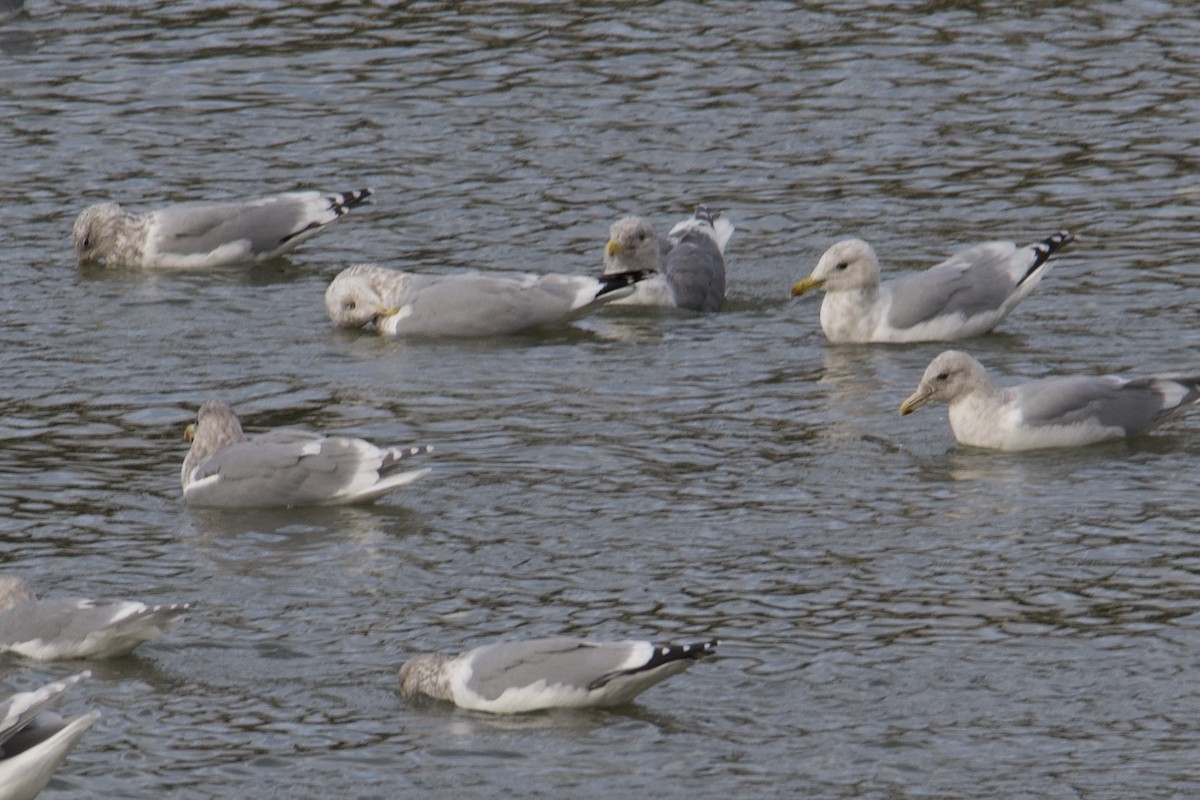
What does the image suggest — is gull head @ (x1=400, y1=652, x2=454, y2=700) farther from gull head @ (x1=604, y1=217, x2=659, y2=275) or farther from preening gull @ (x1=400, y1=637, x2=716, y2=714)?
gull head @ (x1=604, y1=217, x2=659, y2=275)

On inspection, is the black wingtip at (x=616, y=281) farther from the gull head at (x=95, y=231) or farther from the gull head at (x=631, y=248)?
the gull head at (x=95, y=231)

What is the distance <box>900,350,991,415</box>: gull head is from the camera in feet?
41.0

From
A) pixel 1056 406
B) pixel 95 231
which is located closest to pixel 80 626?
pixel 1056 406

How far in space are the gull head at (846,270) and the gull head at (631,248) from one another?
1451mm

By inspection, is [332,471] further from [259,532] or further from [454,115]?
[454,115]

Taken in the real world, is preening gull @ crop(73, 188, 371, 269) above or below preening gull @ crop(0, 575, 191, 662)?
above

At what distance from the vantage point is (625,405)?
523 inches

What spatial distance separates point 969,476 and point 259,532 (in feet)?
11.8

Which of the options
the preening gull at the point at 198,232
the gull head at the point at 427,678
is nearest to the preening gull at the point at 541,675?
the gull head at the point at 427,678

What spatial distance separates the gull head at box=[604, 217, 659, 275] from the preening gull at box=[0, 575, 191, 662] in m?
6.56

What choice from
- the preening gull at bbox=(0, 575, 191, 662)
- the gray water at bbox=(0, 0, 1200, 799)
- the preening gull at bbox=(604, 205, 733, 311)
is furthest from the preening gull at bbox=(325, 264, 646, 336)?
the preening gull at bbox=(0, 575, 191, 662)

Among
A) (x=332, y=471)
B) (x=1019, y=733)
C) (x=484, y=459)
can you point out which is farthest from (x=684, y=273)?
(x=1019, y=733)

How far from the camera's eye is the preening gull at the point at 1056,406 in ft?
40.2

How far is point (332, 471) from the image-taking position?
11461mm
